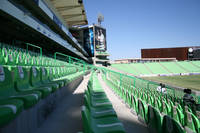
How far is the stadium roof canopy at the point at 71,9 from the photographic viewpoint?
11991 mm

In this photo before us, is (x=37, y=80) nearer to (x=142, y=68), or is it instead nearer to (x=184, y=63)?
(x=142, y=68)

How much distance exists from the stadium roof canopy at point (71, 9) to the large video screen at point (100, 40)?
10153 millimetres

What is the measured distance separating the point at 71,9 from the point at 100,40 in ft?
47.8

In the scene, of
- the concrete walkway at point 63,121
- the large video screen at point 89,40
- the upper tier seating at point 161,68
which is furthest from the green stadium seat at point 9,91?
the large video screen at point 89,40

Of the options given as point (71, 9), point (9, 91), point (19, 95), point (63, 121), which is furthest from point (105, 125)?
point (71, 9)

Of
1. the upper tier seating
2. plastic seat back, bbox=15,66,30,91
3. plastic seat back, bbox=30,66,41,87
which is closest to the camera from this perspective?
→ plastic seat back, bbox=15,66,30,91

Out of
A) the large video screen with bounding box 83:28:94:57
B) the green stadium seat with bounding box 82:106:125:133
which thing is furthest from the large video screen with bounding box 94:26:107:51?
the green stadium seat with bounding box 82:106:125:133

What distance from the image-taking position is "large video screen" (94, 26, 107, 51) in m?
27.1

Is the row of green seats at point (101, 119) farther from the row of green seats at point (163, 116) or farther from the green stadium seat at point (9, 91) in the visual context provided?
the green stadium seat at point (9, 91)

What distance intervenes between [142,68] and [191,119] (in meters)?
22.8

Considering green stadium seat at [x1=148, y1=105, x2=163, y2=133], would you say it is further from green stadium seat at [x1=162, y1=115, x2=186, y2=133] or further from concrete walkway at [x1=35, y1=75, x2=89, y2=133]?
concrete walkway at [x1=35, y1=75, x2=89, y2=133]

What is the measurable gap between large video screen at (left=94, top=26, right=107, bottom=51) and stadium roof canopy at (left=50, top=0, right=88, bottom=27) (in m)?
10.2

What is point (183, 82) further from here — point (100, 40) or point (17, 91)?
point (100, 40)

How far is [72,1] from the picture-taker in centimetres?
1193
